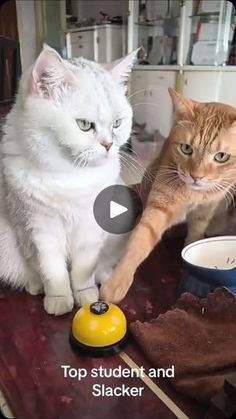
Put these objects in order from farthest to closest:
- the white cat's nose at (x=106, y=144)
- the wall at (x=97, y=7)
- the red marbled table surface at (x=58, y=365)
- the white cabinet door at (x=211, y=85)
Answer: the white cabinet door at (x=211, y=85) < the wall at (x=97, y=7) < the white cat's nose at (x=106, y=144) < the red marbled table surface at (x=58, y=365)

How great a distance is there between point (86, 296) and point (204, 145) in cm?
34

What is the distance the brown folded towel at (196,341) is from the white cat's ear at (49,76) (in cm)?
38

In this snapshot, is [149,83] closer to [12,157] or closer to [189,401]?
[12,157]

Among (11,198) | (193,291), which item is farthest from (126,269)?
(11,198)

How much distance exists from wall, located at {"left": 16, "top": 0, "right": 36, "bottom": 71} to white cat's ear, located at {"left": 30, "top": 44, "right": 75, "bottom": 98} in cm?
11

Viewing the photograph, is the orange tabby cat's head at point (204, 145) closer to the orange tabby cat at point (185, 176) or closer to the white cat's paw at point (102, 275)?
the orange tabby cat at point (185, 176)

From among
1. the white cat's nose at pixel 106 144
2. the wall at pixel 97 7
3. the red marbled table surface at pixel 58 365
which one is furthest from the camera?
the wall at pixel 97 7

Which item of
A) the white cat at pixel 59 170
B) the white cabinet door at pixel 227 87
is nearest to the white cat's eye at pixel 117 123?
the white cat at pixel 59 170

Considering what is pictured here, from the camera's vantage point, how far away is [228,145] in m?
0.64

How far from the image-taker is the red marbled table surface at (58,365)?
1.45 feet

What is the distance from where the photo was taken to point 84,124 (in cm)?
54

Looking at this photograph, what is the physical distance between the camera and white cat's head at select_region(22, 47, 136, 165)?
20.7 inches

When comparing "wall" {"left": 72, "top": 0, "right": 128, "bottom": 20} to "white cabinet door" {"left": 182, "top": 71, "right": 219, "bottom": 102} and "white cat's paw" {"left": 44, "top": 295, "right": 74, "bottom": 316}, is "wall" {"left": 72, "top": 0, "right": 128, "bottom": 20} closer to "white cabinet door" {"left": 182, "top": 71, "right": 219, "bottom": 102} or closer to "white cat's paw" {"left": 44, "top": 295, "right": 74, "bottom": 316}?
"white cabinet door" {"left": 182, "top": 71, "right": 219, "bottom": 102}
